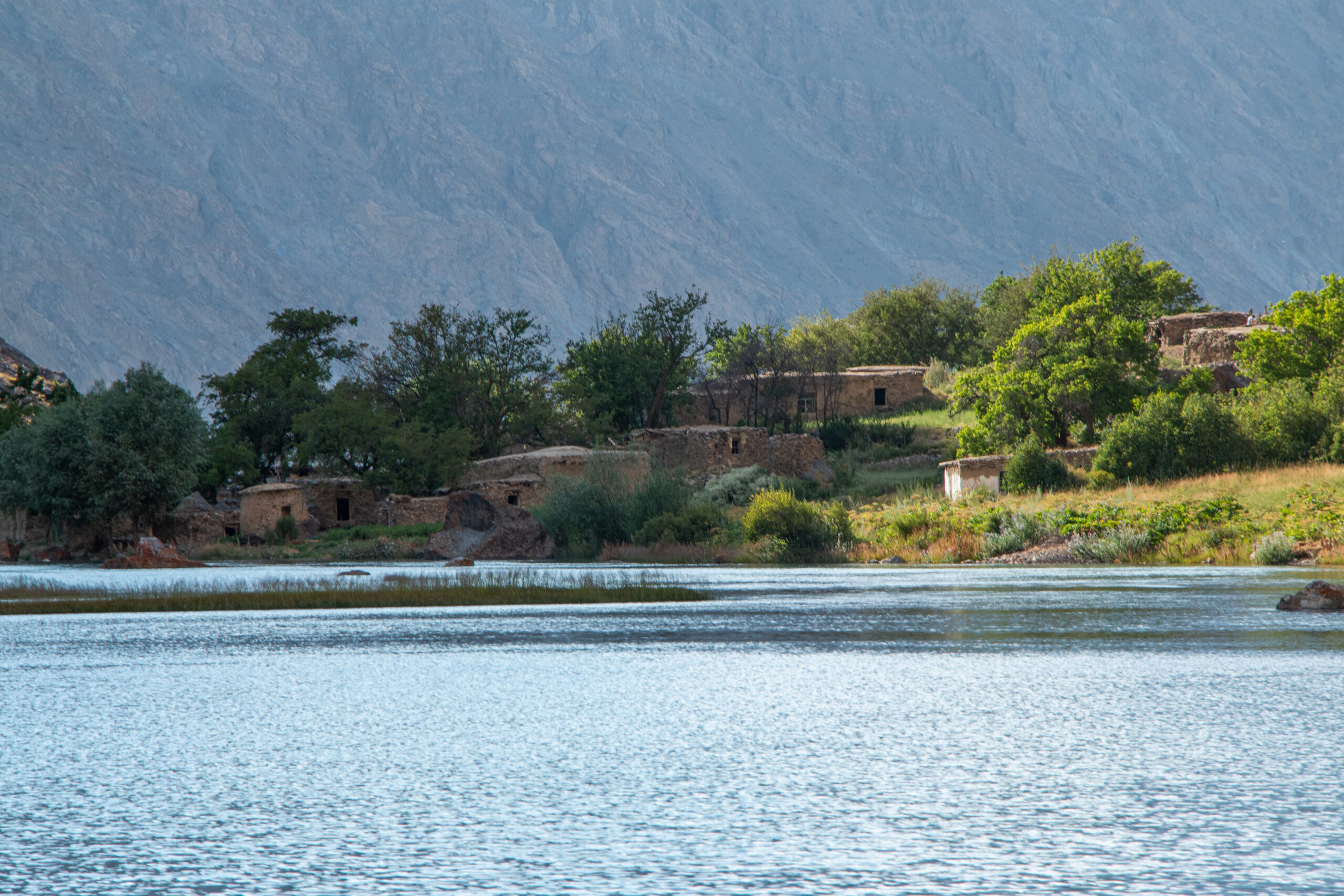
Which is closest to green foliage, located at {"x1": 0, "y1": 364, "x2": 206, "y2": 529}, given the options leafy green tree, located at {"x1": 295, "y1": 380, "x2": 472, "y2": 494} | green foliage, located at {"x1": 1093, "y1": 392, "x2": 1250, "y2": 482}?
leafy green tree, located at {"x1": 295, "y1": 380, "x2": 472, "y2": 494}

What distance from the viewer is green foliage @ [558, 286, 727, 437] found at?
224ft

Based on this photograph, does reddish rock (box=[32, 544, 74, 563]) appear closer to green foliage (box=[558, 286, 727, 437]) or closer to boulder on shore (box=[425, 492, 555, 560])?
boulder on shore (box=[425, 492, 555, 560])

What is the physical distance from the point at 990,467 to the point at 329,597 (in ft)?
93.5

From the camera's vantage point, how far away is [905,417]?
Answer: 67562 mm

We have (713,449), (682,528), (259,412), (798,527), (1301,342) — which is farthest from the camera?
(259,412)

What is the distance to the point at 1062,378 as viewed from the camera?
166 feet

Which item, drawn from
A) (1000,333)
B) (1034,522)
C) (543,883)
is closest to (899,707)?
(543,883)

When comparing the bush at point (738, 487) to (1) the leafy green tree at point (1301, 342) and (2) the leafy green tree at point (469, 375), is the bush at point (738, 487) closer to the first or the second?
(2) the leafy green tree at point (469, 375)

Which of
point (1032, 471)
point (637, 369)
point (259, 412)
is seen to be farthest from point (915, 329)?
point (1032, 471)

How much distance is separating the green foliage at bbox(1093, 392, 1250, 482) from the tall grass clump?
12899 millimetres

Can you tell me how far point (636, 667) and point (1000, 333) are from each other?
6261cm

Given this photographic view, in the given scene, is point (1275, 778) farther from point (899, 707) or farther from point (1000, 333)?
point (1000, 333)

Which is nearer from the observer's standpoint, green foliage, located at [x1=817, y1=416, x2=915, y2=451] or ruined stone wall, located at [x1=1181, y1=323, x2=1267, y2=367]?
ruined stone wall, located at [x1=1181, y1=323, x2=1267, y2=367]

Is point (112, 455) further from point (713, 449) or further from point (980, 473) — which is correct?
point (980, 473)
